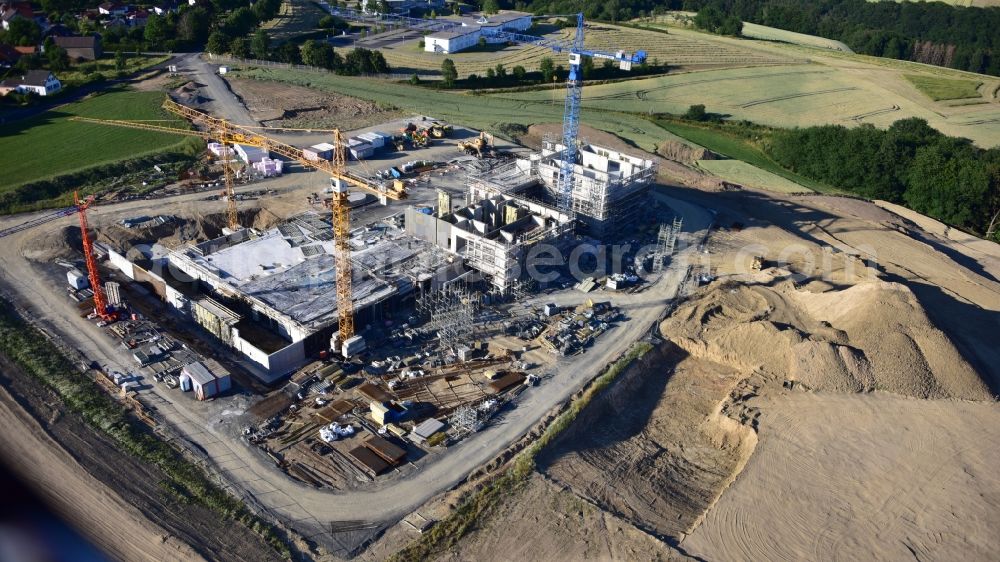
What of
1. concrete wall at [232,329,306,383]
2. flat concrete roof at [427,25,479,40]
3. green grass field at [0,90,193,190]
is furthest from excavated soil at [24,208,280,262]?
flat concrete roof at [427,25,479,40]

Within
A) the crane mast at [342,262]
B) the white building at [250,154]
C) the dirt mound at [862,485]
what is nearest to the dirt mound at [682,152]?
the white building at [250,154]

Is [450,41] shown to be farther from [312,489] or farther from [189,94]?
[312,489]

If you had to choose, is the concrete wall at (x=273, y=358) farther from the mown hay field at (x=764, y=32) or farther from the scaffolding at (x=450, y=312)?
the mown hay field at (x=764, y=32)

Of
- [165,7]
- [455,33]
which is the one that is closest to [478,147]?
[455,33]

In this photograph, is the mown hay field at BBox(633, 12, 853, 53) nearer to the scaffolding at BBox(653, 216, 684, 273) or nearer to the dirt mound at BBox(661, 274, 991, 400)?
the scaffolding at BBox(653, 216, 684, 273)

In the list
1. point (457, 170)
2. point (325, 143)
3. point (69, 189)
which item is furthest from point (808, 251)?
point (69, 189)

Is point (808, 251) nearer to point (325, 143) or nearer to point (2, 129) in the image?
point (325, 143)
